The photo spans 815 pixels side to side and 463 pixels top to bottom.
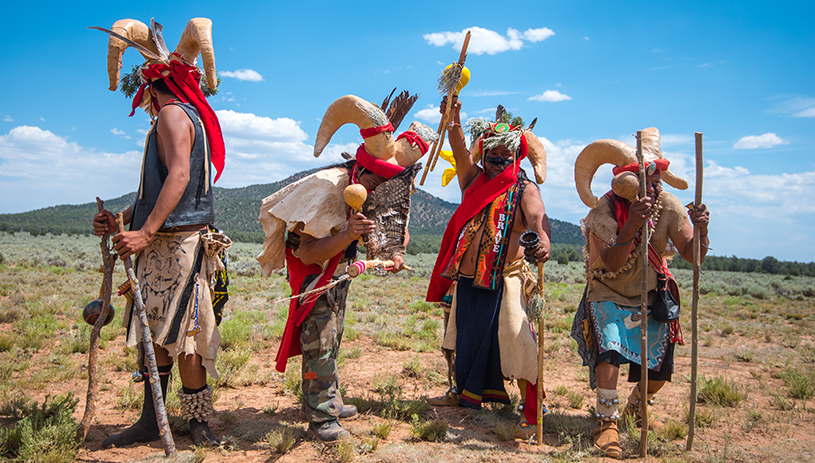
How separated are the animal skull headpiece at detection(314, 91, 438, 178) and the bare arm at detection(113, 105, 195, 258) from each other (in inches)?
33.3

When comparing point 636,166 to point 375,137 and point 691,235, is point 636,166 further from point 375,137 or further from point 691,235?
point 375,137

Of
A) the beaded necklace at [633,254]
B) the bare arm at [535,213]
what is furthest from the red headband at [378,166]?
the beaded necklace at [633,254]

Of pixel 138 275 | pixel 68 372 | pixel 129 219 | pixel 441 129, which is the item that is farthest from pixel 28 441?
pixel 441 129

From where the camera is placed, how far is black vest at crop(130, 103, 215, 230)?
3.11m

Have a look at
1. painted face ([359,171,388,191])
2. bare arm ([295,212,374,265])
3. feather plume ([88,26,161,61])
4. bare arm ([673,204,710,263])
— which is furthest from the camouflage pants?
bare arm ([673,204,710,263])

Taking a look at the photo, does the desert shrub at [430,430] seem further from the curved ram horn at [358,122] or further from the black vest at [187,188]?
the black vest at [187,188]

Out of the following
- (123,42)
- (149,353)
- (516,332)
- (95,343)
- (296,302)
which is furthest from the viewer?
(516,332)

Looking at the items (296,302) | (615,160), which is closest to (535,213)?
(615,160)

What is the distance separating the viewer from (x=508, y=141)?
411 centimetres

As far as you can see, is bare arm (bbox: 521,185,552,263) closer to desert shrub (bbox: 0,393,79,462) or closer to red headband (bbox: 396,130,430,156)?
red headband (bbox: 396,130,430,156)

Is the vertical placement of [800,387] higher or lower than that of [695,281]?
lower

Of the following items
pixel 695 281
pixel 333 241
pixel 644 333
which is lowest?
pixel 644 333

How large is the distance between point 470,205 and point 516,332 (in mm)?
1155

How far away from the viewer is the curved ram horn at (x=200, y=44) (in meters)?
3.16
